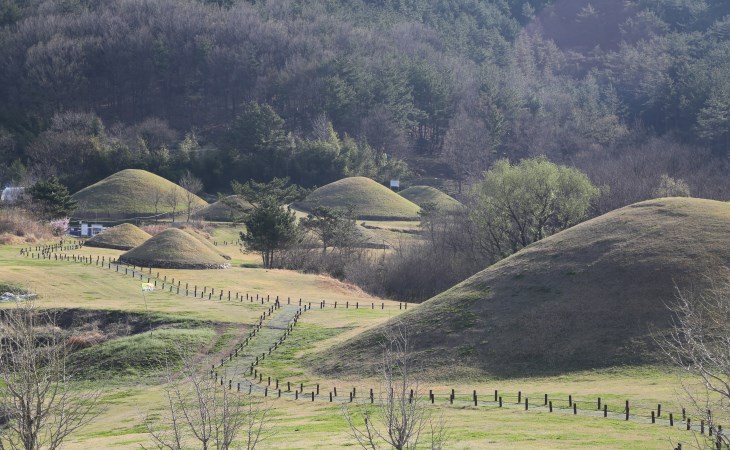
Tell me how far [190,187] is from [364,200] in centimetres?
2778

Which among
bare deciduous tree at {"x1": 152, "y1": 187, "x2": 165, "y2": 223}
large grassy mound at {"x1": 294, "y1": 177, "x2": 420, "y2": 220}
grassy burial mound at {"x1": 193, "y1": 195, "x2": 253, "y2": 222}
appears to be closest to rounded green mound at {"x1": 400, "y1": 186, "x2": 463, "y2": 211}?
large grassy mound at {"x1": 294, "y1": 177, "x2": 420, "y2": 220}

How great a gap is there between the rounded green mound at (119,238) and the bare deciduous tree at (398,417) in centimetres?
5739

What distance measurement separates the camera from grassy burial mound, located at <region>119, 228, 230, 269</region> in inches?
4318

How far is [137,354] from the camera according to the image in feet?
246

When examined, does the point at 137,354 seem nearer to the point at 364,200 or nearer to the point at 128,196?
the point at 128,196

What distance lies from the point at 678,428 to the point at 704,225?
35.2m

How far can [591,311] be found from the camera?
2822 inches

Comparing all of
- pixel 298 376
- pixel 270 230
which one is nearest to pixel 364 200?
pixel 270 230

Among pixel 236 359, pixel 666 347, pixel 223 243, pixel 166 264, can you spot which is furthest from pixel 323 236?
pixel 666 347

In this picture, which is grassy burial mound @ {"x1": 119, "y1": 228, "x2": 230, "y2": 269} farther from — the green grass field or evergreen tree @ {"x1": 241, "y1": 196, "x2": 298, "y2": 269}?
evergreen tree @ {"x1": 241, "y1": 196, "x2": 298, "y2": 269}

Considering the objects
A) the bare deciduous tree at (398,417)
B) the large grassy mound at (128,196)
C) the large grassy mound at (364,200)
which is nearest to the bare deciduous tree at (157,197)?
the large grassy mound at (128,196)

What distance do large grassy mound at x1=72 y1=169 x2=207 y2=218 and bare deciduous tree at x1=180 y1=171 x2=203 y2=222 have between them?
2.04 ft

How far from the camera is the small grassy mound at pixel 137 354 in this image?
7300cm

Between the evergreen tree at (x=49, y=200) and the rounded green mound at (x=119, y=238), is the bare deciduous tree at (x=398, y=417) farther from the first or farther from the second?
the evergreen tree at (x=49, y=200)
